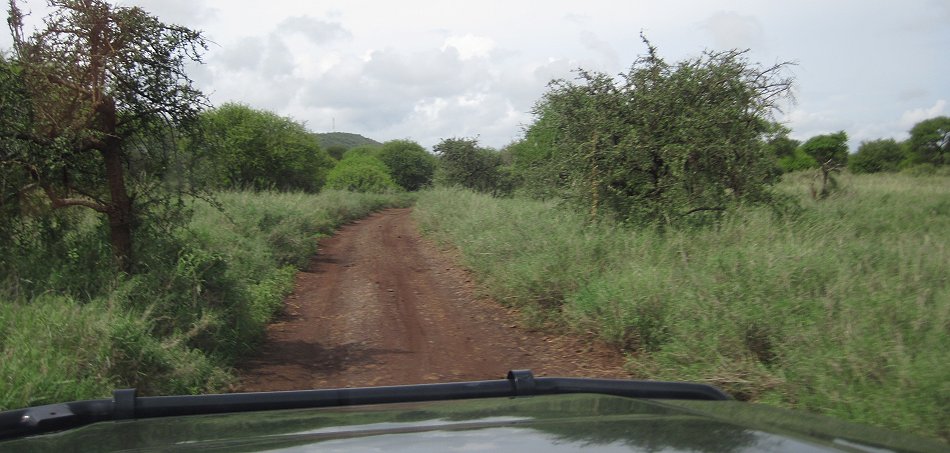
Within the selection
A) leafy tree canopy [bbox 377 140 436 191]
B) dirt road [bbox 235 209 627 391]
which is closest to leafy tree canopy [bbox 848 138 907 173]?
dirt road [bbox 235 209 627 391]

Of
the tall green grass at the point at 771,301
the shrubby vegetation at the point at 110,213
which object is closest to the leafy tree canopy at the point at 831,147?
the tall green grass at the point at 771,301

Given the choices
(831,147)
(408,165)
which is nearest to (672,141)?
(831,147)

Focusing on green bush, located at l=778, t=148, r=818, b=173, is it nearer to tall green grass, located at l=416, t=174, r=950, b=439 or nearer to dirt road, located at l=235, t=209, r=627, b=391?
tall green grass, located at l=416, t=174, r=950, b=439

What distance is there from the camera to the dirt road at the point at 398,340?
294 inches

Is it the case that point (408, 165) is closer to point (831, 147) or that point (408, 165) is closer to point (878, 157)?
point (878, 157)

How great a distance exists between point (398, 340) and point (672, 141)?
5.50 m

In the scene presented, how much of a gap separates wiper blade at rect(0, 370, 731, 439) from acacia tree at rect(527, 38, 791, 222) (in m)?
8.06

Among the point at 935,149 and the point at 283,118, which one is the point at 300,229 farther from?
the point at 935,149

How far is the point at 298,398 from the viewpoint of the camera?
307cm

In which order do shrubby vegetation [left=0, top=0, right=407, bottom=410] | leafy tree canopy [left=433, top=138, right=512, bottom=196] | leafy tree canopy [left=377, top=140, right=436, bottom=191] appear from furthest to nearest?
leafy tree canopy [left=377, top=140, right=436, bottom=191] → leafy tree canopy [left=433, top=138, right=512, bottom=196] → shrubby vegetation [left=0, top=0, right=407, bottom=410]

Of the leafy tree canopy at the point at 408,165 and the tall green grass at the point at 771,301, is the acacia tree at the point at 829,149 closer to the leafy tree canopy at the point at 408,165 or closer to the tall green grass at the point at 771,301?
the tall green grass at the point at 771,301

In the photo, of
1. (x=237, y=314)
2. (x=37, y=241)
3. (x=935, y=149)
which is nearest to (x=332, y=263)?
(x=237, y=314)

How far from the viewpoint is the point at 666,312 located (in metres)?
7.64

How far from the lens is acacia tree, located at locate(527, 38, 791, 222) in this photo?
11500mm
